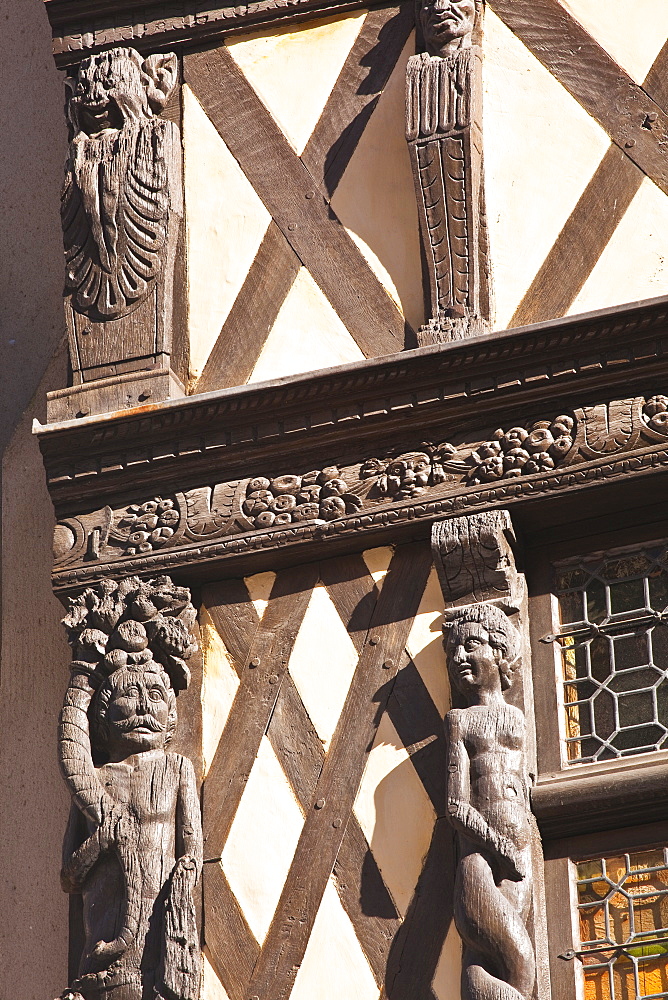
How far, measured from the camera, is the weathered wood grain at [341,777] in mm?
6176

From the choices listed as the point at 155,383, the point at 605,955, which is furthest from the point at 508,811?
the point at 155,383

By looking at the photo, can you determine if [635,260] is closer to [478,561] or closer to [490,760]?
[478,561]

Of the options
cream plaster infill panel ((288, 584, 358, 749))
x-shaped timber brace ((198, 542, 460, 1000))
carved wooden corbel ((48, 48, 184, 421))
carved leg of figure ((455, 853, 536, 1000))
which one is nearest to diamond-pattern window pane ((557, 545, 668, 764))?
x-shaped timber brace ((198, 542, 460, 1000))

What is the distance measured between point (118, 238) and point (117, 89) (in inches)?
20.0

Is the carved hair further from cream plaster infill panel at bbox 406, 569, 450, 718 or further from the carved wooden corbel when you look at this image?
the carved wooden corbel

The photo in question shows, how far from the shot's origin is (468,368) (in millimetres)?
6504

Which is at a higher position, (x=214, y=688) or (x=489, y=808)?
(x=214, y=688)

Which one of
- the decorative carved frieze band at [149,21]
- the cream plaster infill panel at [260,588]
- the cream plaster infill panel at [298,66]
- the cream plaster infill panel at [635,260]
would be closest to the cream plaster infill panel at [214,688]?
the cream plaster infill panel at [260,588]

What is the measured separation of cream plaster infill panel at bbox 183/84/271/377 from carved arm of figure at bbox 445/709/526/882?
1.55m

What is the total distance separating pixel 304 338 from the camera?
6887mm

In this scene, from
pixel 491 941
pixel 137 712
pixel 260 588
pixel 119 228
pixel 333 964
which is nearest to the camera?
pixel 491 941

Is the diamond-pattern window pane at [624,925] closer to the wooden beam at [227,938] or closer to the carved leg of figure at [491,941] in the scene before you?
the carved leg of figure at [491,941]

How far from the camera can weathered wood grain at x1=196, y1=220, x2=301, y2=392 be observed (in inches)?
272

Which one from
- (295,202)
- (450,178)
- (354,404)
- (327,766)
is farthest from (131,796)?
(450,178)
